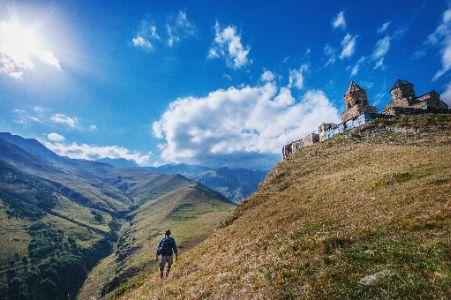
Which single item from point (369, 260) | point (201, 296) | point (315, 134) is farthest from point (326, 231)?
point (315, 134)

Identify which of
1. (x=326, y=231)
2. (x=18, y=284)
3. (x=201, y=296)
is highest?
(x=326, y=231)

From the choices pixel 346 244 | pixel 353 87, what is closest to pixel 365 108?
pixel 353 87

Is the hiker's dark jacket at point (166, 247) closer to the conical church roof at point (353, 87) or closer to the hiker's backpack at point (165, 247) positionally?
the hiker's backpack at point (165, 247)

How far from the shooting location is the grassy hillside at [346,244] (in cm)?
1298

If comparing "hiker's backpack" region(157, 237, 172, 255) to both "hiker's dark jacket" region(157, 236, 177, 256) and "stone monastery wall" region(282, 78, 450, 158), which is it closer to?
"hiker's dark jacket" region(157, 236, 177, 256)

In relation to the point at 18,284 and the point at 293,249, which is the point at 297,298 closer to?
the point at 293,249

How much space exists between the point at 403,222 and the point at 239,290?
33.9 ft

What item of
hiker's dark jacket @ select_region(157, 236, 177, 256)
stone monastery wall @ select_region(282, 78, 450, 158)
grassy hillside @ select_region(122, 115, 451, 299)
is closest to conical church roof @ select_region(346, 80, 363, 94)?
stone monastery wall @ select_region(282, 78, 450, 158)

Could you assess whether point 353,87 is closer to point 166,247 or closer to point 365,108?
point 365,108

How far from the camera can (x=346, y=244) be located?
17562 mm

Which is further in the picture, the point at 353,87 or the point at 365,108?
the point at 353,87

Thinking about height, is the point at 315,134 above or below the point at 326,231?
above

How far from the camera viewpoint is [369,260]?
48.6 ft

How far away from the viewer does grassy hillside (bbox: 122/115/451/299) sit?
42.6 feet
